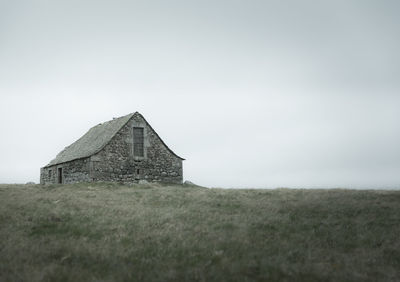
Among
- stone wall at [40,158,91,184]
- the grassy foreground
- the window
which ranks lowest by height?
the grassy foreground

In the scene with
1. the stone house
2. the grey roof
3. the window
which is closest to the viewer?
the stone house

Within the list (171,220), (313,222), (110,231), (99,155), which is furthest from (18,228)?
(99,155)

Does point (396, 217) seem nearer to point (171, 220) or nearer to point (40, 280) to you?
point (171, 220)

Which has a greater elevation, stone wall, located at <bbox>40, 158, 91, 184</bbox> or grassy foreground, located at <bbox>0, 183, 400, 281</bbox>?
stone wall, located at <bbox>40, 158, 91, 184</bbox>

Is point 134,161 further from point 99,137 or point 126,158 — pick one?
point 99,137

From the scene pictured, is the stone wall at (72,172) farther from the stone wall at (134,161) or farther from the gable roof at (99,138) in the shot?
the stone wall at (134,161)

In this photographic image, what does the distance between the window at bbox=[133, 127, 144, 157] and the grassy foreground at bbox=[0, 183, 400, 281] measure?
1474cm

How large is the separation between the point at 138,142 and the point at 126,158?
1.97m

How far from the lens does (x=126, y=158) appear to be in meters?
29.9

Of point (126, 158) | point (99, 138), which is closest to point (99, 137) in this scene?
point (99, 138)

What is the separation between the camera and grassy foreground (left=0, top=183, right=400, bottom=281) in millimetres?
7199

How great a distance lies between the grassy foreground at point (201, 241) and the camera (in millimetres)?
7199

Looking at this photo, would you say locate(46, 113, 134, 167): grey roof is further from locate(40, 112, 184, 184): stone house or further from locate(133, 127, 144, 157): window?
locate(133, 127, 144, 157): window

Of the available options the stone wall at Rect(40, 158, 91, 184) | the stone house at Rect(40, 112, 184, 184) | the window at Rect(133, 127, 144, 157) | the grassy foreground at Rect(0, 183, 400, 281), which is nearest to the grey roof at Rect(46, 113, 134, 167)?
the stone house at Rect(40, 112, 184, 184)
